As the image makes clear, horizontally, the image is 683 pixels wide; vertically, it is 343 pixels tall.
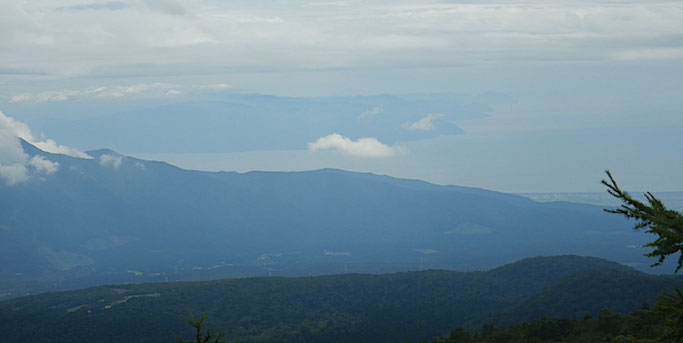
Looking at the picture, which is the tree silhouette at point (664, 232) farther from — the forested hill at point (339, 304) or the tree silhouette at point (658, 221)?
the forested hill at point (339, 304)

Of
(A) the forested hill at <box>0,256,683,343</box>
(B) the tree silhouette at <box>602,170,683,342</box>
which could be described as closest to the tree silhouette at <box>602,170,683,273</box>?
(B) the tree silhouette at <box>602,170,683,342</box>

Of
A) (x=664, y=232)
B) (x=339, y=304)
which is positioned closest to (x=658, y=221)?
(x=664, y=232)

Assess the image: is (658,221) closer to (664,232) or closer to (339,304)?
(664,232)

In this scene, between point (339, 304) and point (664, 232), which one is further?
point (339, 304)

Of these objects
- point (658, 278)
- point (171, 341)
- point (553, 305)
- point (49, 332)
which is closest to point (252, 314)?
point (171, 341)

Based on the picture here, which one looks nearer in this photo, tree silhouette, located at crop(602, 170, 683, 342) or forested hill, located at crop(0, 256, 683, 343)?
tree silhouette, located at crop(602, 170, 683, 342)

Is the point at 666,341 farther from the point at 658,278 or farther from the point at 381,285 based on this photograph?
the point at 381,285

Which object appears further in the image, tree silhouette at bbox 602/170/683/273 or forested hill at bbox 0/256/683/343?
forested hill at bbox 0/256/683/343

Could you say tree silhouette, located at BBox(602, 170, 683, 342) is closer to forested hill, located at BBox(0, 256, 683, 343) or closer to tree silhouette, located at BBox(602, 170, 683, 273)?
tree silhouette, located at BBox(602, 170, 683, 273)
